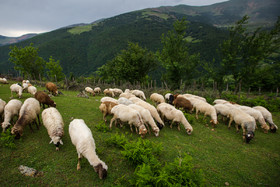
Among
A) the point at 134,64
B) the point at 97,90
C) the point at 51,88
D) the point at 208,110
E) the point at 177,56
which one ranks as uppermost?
the point at 177,56

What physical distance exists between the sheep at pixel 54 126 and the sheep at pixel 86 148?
0.57 m

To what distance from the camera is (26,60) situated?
3703cm

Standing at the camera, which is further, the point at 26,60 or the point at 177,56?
the point at 26,60

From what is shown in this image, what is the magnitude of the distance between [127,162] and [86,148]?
168 cm

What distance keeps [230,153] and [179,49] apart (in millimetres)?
22251

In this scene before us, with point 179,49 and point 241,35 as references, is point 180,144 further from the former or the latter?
point 241,35

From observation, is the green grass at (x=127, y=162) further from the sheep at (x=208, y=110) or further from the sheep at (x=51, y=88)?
the sheep at (x=51, y=88)

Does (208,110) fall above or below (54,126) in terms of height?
below

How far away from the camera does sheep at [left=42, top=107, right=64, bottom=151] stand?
5086 mm

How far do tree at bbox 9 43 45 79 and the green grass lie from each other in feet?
128

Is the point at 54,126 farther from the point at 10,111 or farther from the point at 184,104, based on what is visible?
the point at 184,104

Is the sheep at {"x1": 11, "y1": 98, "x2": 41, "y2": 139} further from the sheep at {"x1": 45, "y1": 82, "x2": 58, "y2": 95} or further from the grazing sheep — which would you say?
the grazing sheep

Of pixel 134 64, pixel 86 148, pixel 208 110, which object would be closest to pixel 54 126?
pixel 86 148

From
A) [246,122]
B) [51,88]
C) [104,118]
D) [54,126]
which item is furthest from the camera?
[51,88]
